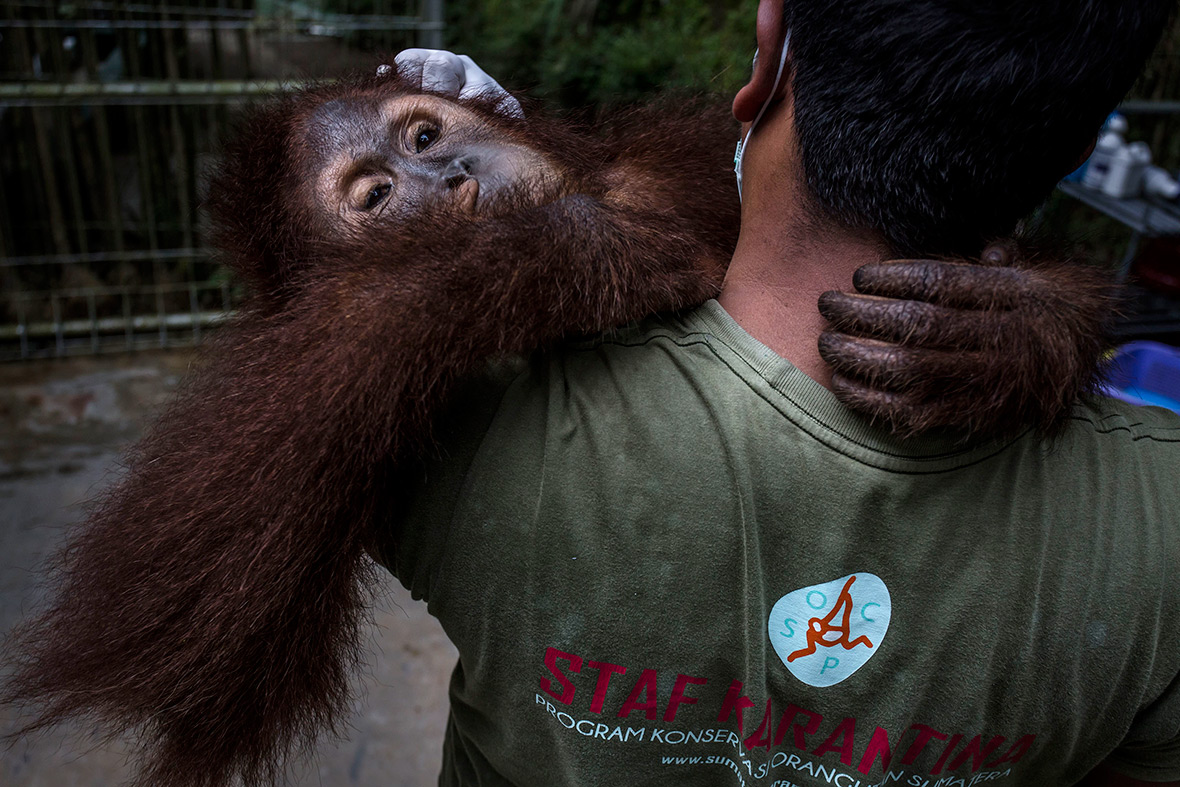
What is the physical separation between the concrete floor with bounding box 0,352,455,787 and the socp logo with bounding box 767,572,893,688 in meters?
1.04

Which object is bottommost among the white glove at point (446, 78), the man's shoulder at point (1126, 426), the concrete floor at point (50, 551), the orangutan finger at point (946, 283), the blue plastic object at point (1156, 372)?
the concrete floor at point (50, 551)

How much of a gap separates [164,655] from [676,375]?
0.69 metres

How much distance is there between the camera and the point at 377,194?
173 centimetres

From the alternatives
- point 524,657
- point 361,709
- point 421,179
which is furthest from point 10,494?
point 524,657

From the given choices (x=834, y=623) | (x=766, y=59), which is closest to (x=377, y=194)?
(x=766, y=59)

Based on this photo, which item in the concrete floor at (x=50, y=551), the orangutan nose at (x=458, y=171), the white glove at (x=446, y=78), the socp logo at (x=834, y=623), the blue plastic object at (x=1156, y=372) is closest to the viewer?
the socp logo at (x=834, y=623)

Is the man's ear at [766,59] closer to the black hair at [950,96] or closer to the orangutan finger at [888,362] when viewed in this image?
the black hair at [950,96]

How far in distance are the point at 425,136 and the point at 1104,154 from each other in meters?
3.48

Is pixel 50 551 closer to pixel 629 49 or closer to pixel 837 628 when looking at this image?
pixel 837 628

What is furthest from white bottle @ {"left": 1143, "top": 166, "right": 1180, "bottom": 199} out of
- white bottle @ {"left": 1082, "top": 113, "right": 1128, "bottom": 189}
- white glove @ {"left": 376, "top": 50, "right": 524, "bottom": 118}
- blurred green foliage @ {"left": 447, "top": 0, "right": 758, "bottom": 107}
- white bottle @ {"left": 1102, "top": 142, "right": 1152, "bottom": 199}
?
white glove @ {"left": 376, "top": 50, "right": 524, "bottom": 118}

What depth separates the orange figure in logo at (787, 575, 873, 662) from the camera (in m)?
0.97

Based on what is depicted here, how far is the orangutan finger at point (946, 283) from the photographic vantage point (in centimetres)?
104

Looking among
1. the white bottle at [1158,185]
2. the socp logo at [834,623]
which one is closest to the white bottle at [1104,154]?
the white bottle at [1158,185]

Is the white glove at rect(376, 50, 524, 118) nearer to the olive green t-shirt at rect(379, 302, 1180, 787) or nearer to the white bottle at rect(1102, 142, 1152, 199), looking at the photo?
the olive green t-shirt at rect(379, 302, 1180, 787)
